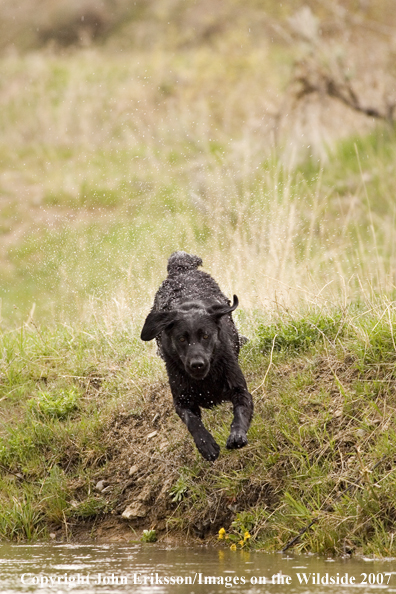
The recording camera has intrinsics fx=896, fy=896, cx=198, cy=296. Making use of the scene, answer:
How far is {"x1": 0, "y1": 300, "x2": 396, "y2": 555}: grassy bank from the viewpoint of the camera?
214 inches

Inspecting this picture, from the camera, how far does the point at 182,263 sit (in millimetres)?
7109

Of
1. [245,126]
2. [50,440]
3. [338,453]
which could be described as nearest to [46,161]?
[245,126]

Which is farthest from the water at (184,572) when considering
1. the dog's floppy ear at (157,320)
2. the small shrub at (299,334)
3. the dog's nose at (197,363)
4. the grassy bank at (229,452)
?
the small shrub at (299,334)

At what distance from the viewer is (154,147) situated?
1789 cm

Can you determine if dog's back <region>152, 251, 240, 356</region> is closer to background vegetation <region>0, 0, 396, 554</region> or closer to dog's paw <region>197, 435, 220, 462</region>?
background vegetation <region>0, 0, 396, 554</region>

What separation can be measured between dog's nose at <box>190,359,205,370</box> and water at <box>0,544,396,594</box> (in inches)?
44.2

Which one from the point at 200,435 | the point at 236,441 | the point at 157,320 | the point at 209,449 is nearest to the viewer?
the point at 236,441

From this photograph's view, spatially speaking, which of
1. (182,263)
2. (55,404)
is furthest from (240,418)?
(55,404)

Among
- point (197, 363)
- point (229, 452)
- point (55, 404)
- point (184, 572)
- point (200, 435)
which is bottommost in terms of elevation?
point (184, 572)

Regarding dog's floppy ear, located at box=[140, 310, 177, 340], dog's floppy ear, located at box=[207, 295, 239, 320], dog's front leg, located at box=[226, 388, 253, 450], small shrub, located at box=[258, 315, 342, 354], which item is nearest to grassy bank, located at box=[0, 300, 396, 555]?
small shrub, located at box=[258, 315, 342, 354]

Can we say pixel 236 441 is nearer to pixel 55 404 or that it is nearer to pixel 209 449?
pixel 209 449

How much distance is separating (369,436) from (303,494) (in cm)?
56

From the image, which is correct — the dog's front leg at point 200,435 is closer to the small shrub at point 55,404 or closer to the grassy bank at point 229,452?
the grassy bank at point 229,452

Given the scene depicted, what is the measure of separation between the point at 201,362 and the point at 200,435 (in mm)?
498
